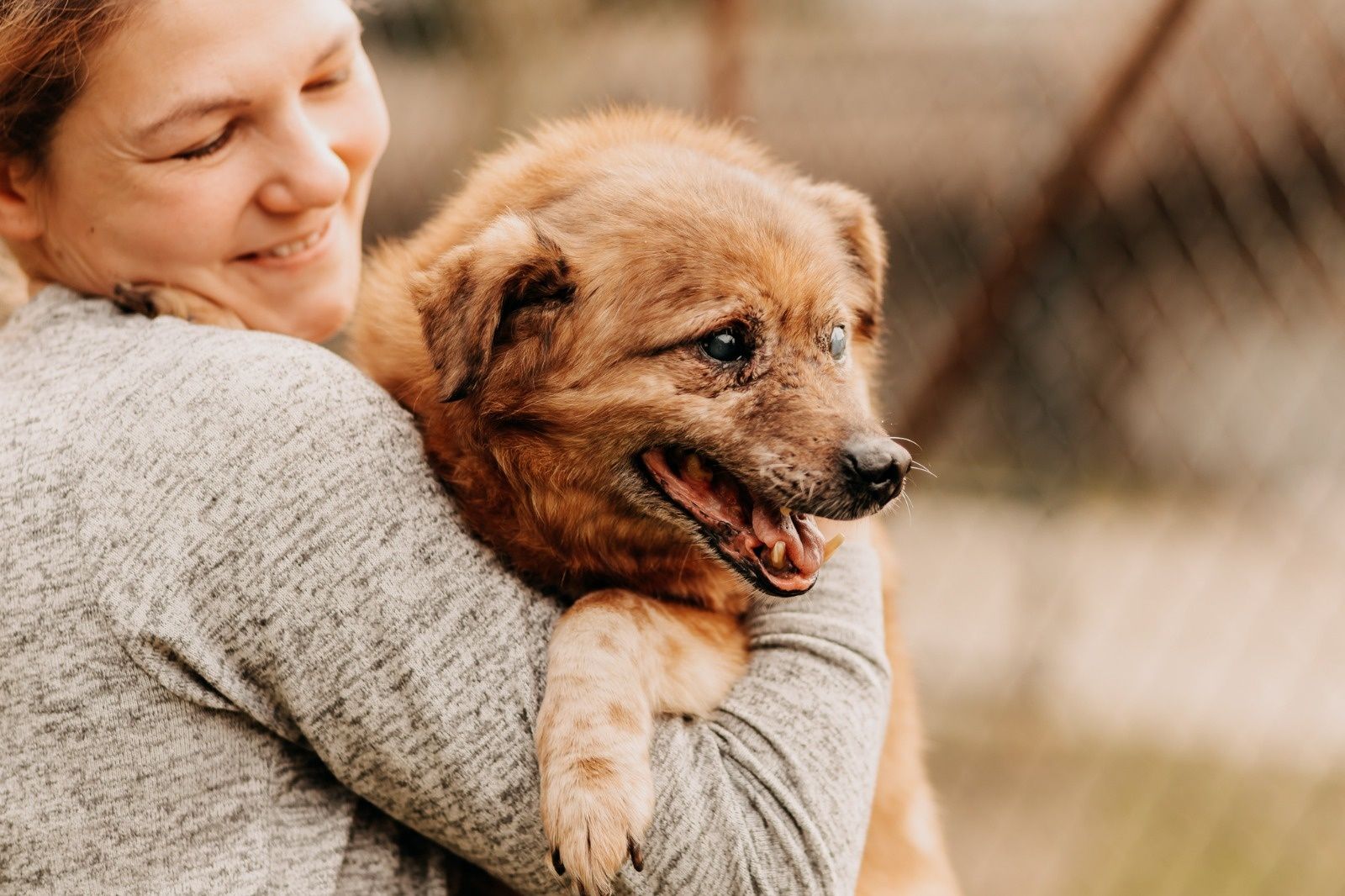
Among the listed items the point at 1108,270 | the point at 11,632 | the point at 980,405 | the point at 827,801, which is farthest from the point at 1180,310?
the point at 11,632

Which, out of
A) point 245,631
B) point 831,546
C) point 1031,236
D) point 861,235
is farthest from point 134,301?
point 1031,236

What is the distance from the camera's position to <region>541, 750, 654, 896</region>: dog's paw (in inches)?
61.3

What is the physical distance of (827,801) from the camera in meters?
1.61

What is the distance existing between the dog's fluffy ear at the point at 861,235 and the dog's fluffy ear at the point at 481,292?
695mm

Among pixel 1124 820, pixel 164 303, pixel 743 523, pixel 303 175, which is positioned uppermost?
pixel 303 175

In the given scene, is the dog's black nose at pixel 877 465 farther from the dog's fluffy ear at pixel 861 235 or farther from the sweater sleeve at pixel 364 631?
the dog's fluffy ear at pixel 861 235

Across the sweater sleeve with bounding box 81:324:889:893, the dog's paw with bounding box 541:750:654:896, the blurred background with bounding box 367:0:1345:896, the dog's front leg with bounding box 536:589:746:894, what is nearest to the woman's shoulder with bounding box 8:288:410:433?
the sweater sleeve with bounding box 81:324:889:893

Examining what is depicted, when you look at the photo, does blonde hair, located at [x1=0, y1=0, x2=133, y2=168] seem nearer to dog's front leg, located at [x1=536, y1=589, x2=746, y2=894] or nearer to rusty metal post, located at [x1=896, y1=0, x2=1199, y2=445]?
dog's front leg, located at [x1=536, y1=589, x2=746, y2=894]

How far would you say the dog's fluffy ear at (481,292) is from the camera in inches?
74.6

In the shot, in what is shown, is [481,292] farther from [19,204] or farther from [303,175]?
[19,204]

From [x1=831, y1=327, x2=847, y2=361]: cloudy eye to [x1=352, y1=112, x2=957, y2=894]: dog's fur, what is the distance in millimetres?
29

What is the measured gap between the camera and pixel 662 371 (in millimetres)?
1986

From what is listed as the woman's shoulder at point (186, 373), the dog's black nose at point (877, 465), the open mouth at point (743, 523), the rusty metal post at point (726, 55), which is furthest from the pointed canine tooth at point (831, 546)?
the rusty metal post at point (726, 55)

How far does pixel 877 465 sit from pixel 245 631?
1.03m
